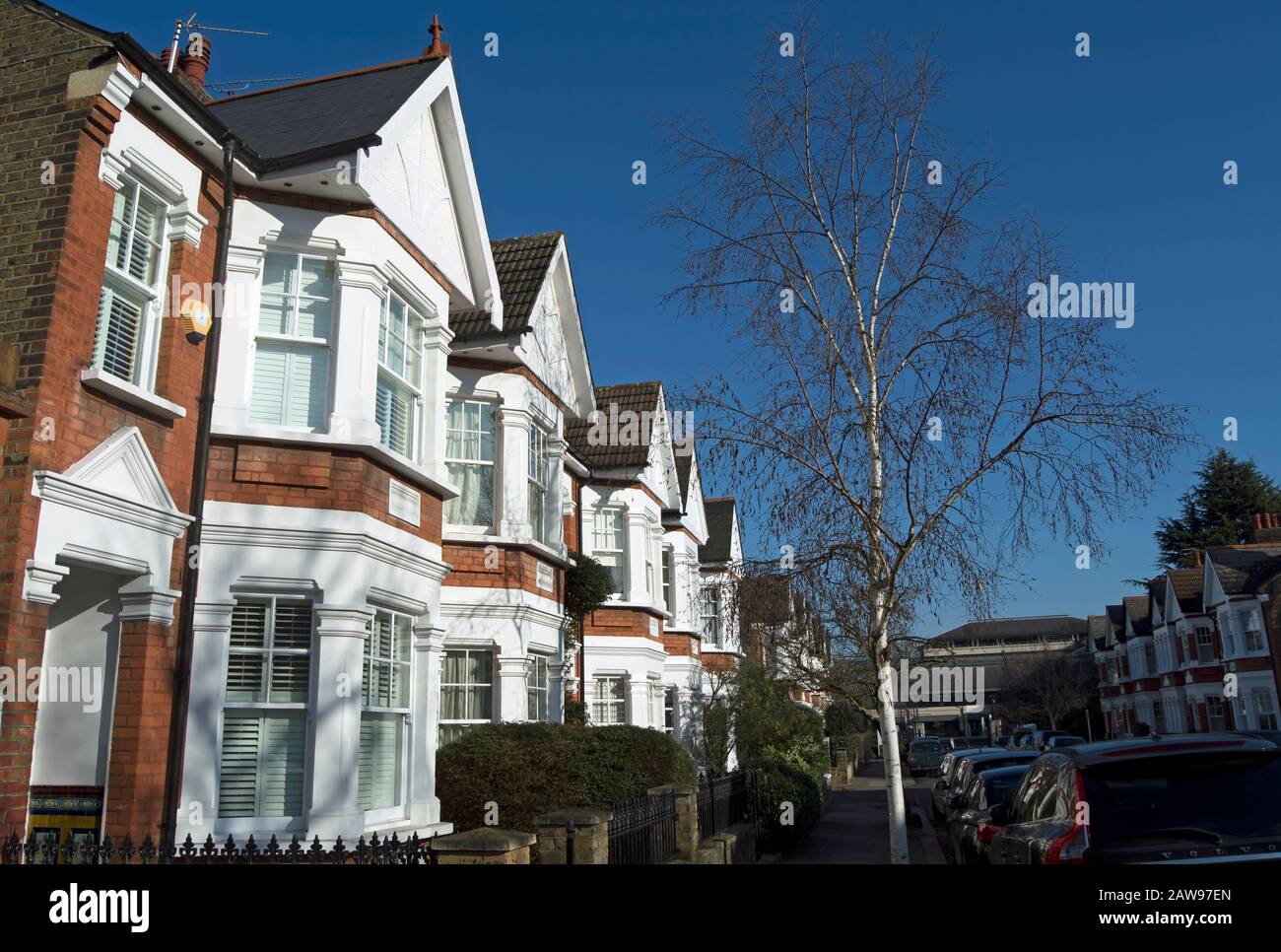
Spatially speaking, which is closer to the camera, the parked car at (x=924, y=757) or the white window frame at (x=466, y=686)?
the white window frame at (x=466, y=686)

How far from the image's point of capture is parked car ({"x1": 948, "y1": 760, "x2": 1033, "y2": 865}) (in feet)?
35.8

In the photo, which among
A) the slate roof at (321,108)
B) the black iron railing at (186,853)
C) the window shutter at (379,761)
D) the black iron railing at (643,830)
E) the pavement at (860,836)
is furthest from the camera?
the pavement at (860,836)

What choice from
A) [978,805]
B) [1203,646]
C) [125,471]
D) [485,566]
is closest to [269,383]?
[125,471]

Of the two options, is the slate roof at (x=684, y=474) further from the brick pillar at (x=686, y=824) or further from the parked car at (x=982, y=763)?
the brick pillar at (x=686, y=824)

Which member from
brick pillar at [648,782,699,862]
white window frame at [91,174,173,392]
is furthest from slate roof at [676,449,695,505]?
white window frame at [91,174,173,392]

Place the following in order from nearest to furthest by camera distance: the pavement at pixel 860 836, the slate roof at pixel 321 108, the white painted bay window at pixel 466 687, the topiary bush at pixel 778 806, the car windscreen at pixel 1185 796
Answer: the car windscreen at pixel 1185 796, the slate roof at pixel 321 108, the white painted bay window at pixel 466 687, the pavement at pixel 860 836, the topiary bush at pixel 778 806

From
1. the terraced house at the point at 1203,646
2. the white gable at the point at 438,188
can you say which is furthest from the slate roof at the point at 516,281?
the terraced house at the point at 1203,646

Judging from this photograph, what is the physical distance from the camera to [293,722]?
8742mm

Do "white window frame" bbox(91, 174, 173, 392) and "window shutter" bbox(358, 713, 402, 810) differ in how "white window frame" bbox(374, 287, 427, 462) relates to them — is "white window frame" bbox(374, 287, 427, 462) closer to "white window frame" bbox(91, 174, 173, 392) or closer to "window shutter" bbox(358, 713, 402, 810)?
"white window frame" bbox(91, 174, 173, 392)

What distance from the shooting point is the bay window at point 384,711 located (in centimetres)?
954

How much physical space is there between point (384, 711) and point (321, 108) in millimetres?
6953

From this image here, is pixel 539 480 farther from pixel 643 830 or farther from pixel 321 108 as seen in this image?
pixel 643 830

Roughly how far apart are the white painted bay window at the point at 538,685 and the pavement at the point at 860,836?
14.5 ft
